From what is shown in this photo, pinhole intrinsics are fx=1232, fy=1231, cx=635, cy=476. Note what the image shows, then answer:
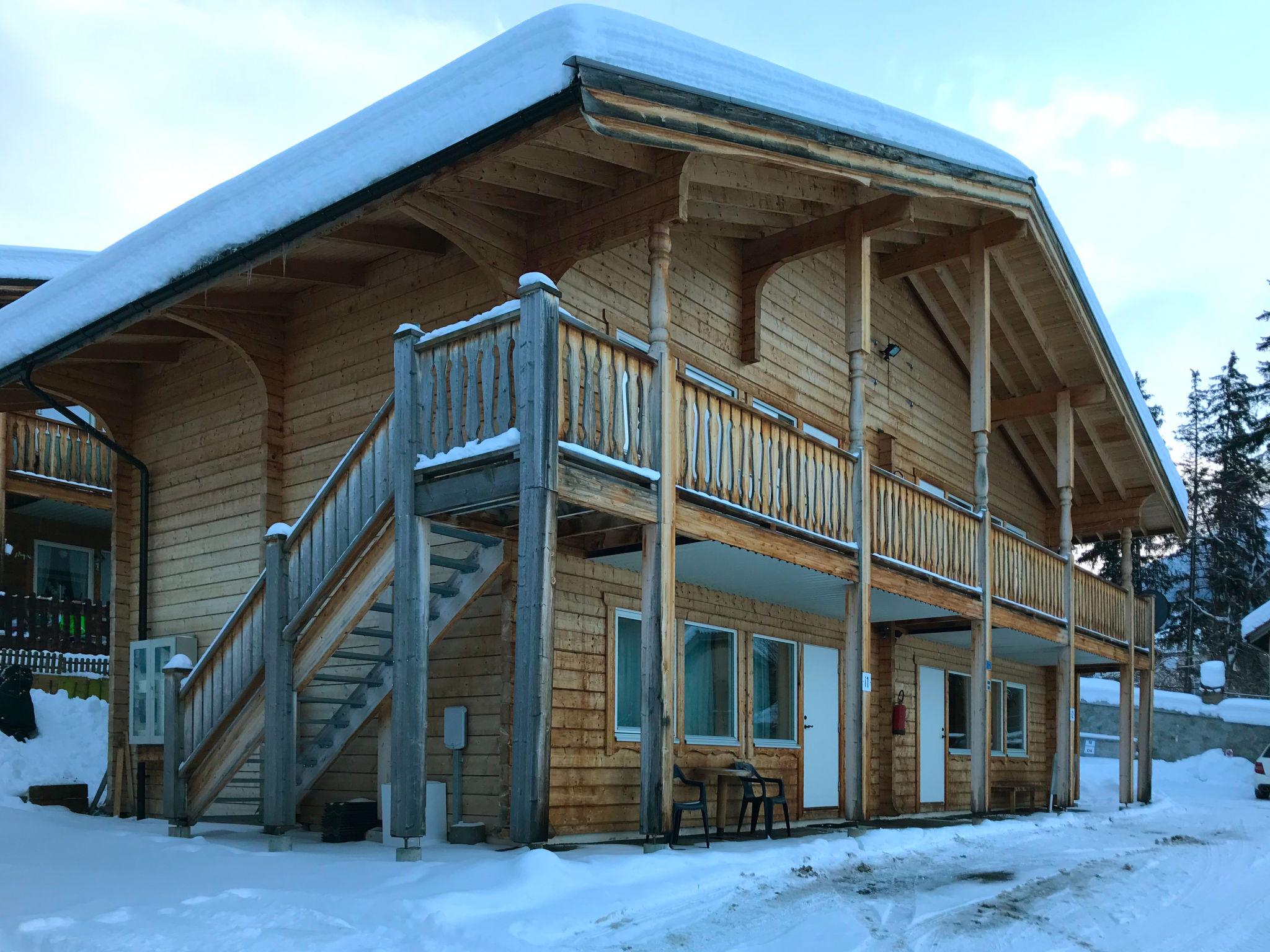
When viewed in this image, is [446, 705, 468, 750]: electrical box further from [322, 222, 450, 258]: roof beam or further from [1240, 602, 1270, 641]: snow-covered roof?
[1240, 602, 1270, 641]: snow-covered roof

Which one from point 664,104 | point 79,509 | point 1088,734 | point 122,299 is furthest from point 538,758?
point 1088,734

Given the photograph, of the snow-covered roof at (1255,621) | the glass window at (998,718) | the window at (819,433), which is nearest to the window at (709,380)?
the window at (819,433)

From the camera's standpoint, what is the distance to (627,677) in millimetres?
12289

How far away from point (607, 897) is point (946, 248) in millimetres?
10955

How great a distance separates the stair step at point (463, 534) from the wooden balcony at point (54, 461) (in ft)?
43.2

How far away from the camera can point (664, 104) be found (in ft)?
29.5

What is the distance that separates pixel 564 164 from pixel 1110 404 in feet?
41.2

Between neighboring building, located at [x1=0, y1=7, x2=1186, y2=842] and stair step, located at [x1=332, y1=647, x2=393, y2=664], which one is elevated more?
neighboring building, located at [x1=0, y1=7, x2=1186, y2=842]

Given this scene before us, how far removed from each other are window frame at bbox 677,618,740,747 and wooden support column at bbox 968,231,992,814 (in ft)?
10.4

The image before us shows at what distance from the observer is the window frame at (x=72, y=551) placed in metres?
24.2

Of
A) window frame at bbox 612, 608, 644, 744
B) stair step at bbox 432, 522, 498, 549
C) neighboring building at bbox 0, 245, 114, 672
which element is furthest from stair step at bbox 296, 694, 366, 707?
neighboring building at bbox 0, 245, 114, 672

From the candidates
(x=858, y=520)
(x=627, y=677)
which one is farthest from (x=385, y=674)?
(x=858, y=520)

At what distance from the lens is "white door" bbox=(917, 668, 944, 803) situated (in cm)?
1859

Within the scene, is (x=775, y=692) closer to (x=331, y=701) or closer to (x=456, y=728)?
(x=456, y=728)
